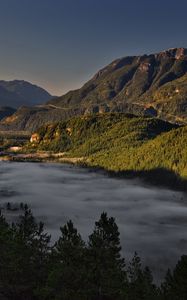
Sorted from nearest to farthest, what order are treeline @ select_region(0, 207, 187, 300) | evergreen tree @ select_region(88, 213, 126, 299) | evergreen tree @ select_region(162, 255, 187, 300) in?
evergreen tree @ select_region(162, 255, 187, 300), treeline @ select_region(0, 207, 187, 300), evergreen tree @ select_region(88, 213, 126, 299)

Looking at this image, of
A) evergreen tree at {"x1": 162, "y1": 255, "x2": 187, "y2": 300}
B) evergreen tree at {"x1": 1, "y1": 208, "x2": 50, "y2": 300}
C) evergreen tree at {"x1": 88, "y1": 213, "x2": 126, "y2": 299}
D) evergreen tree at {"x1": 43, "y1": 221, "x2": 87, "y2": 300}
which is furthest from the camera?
evergreen tree at {"x1": 1, "y1": 208, "x2": 50, "y2": 300}

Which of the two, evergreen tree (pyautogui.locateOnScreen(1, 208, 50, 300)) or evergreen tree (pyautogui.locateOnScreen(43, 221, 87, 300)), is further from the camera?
evergreen tree (pyautogui.locateOnScreen(1, 208, 50, 300))

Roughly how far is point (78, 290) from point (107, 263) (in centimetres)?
680

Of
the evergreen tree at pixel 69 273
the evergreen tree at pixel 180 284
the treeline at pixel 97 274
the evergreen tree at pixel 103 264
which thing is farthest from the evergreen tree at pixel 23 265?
the evergreen tree at pixel 180 284

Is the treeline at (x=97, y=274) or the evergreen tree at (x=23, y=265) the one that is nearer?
the treeline at (x=97, y=274)

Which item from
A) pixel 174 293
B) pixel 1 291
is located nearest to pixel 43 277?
pixel 1 291

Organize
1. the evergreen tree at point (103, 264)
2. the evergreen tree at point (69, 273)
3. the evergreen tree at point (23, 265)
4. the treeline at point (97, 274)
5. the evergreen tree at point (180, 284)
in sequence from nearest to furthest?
the evergreen tree at point (180, 284)
the treeline at point (97, 274)
the evergreen tree at point (103, 264)
the evergreen tree at point (69, 273)
the evergreen tree at point (23, 265)

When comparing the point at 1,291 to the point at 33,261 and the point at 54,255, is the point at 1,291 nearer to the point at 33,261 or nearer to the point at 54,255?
the point at 33,261

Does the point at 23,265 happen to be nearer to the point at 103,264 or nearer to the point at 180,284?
the point at 103,264

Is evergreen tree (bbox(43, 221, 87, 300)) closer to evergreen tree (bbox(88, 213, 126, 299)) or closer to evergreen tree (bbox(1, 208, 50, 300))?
evergreen tree (bbox(88, 213, 126, 299))

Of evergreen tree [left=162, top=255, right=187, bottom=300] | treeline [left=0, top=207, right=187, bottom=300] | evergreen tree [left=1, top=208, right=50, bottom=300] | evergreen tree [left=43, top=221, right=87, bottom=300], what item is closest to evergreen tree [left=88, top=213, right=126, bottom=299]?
treeline [left=0, top=207, right=187, bottom=300]

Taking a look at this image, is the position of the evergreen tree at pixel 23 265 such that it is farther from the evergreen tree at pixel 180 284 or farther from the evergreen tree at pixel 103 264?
the evergreen tree at pixel 180 284

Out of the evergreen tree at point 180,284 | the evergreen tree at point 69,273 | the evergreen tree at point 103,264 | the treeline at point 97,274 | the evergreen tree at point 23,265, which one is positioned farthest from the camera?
the evergreen tree at point 23,265

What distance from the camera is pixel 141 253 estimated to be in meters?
186
